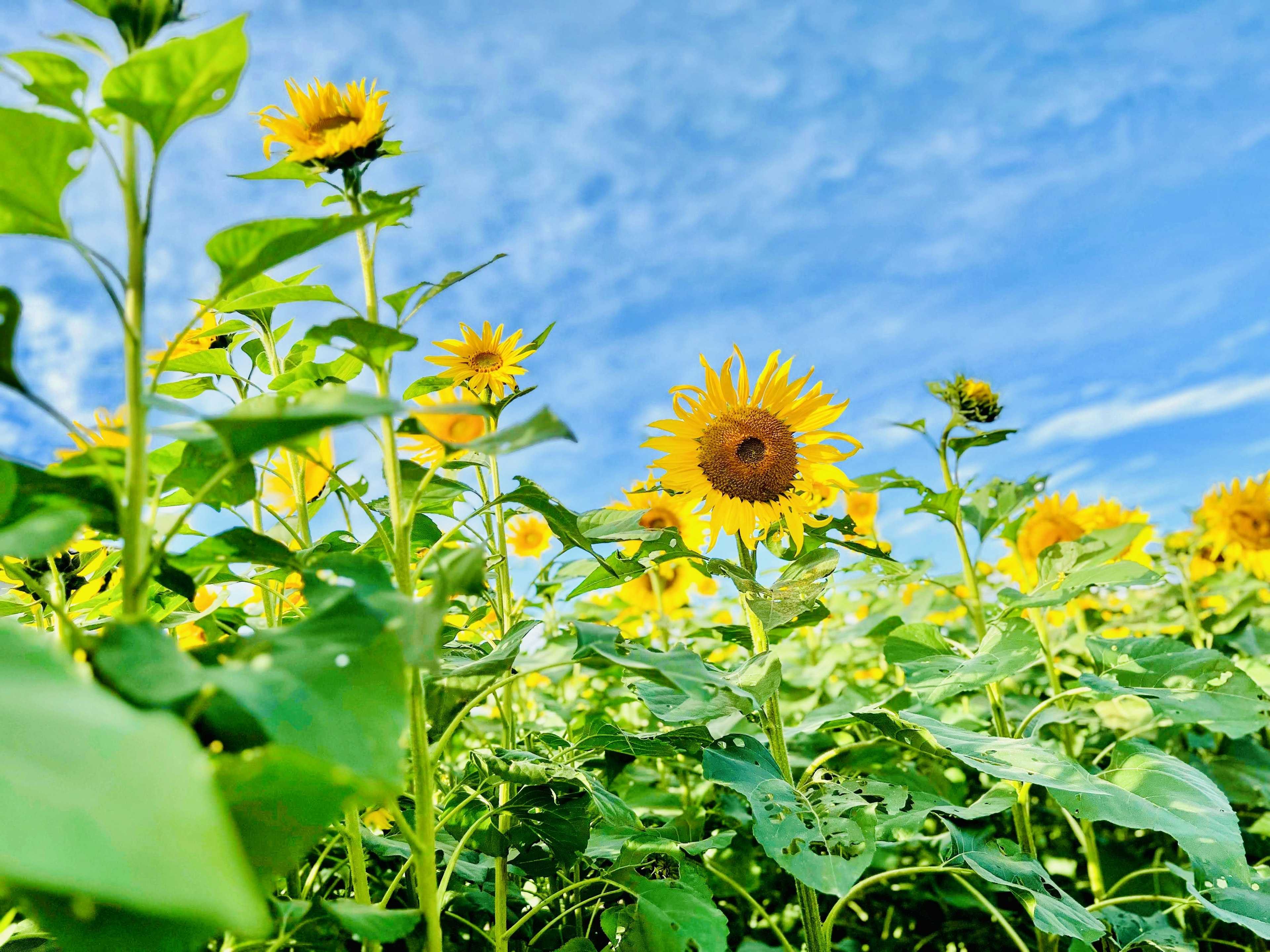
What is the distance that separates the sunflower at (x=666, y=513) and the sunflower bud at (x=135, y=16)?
0.81 metres

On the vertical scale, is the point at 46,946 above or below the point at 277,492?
below

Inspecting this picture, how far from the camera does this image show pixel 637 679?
3.99 feet

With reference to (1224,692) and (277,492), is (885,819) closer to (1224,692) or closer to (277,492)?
(1224,692)

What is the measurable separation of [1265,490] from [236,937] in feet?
10.5

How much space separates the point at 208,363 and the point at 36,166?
1.78 ft

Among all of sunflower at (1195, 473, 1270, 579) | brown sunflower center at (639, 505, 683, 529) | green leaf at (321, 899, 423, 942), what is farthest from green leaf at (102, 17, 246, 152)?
sunflower at (1195, 473, 1270, 579)

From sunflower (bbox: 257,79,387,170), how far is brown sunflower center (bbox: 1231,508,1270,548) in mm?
3036

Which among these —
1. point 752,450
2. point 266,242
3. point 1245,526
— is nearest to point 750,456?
point 752,450

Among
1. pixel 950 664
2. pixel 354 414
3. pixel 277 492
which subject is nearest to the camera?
pixel 354 414

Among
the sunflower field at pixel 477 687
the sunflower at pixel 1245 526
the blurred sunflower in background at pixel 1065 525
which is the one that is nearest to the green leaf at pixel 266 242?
the sunflower field at pixel 477 687

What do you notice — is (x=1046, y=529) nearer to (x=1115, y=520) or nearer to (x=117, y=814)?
(x=1115, y=520)

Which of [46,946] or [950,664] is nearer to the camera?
[46,946]

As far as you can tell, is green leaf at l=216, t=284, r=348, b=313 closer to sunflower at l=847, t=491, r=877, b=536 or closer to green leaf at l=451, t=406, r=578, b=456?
green leaf at l=451, t=406, r=578, b=456

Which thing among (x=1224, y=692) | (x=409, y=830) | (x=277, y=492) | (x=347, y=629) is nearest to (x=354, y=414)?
(x=347, y=629)
